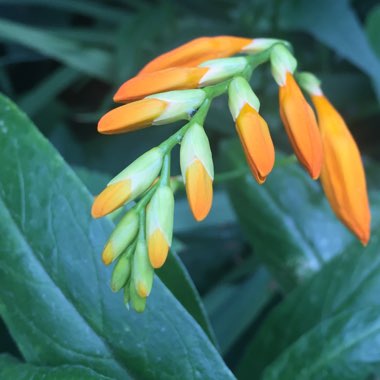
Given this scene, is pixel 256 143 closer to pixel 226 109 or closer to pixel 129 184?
pixel 129 184

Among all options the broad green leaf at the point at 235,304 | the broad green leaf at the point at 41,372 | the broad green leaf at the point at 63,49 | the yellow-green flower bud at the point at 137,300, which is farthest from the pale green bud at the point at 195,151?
the broad green leaf at the point at 63,49

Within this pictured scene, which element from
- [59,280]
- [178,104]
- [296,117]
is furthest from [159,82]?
[59,280]

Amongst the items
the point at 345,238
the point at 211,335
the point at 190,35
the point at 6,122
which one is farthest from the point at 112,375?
the point at 190,35

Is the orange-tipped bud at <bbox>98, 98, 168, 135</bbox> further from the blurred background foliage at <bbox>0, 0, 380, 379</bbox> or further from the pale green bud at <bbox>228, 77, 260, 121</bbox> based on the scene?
the blurred background foliage at <bbox>0, 0, 380, 379</bbox>

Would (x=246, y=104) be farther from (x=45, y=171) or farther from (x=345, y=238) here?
(x=345, y=238)

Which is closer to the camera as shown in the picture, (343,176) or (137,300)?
(137,300)

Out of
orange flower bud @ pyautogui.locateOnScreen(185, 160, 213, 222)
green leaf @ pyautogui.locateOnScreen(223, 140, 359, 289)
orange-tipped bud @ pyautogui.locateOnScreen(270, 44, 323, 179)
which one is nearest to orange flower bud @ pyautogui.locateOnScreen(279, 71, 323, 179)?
orange-tipped bud @ pyautogui.locateOnScreen(270, 44, 323, 179)
